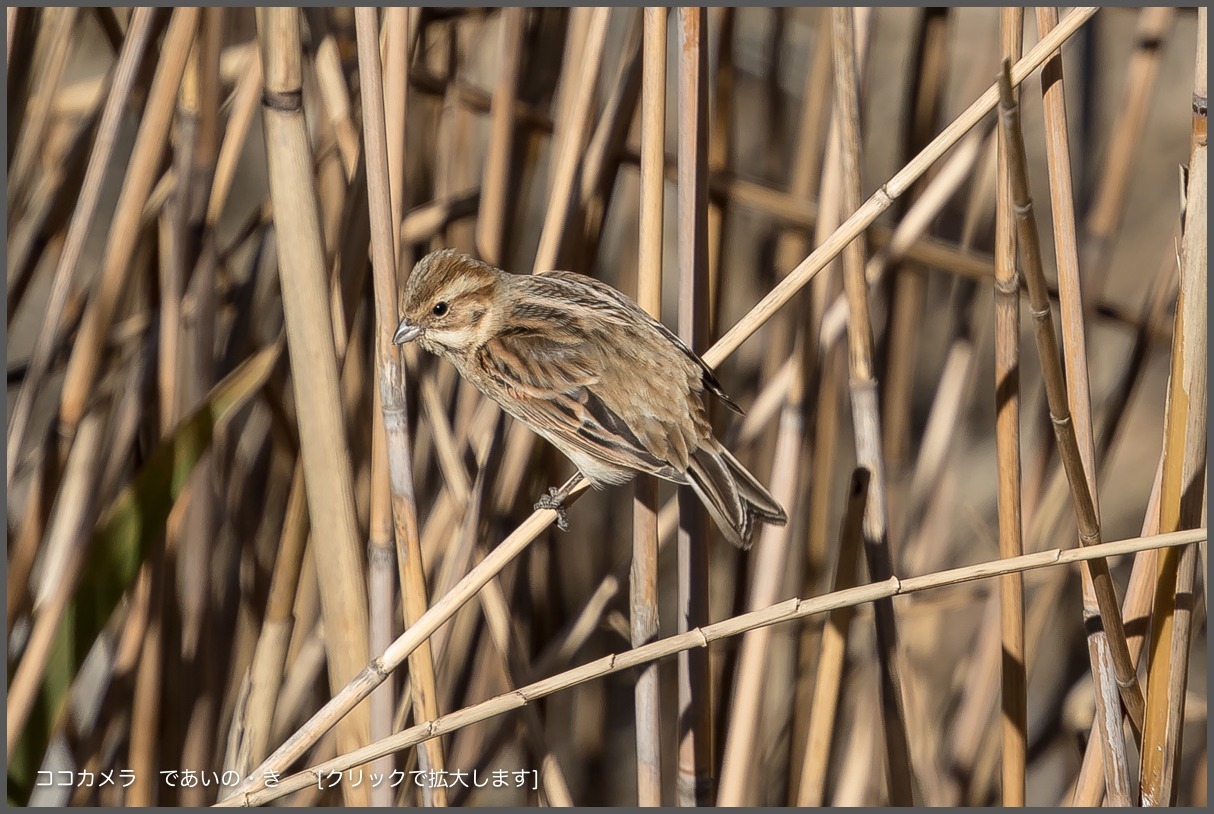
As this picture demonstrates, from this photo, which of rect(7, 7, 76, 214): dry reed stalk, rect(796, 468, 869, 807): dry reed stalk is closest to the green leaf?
rect(7, 7, 76, 214): dry reed stalk

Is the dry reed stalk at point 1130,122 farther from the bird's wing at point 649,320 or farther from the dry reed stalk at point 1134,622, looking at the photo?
the bird's wing at point 649,320

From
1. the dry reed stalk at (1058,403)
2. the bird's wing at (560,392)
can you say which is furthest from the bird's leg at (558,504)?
the dry reed stalk at (1058,403)

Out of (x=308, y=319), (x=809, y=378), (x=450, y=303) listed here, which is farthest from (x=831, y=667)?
(x=308, y=319)

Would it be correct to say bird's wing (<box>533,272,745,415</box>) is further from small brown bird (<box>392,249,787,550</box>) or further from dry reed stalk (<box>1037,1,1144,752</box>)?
dry reed stalk (<box>1037,1,1144,752</box>)

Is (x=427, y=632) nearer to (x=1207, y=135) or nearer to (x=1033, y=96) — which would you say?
(x=1207, y=135)

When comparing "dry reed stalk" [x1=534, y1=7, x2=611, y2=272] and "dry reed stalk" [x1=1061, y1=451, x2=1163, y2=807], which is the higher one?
"dry reed stalk" [x1=534, y1=7, x2=611, y2=272]

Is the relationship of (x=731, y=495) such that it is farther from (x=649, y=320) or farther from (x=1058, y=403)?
(x=1058, y=403)
